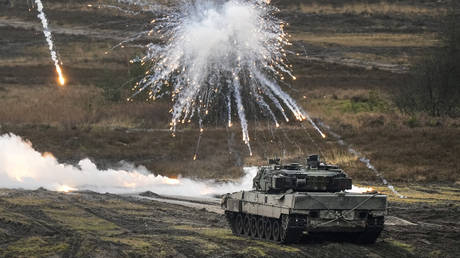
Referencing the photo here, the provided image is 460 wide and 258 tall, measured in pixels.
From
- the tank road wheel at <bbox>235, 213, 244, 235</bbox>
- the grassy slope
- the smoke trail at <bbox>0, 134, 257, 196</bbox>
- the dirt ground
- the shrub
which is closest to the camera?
the dirt ground

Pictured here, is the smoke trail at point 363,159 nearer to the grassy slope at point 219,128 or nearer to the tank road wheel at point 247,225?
the grassy slope at point 219,128

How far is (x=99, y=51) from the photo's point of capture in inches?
3807

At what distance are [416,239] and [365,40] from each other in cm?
7708

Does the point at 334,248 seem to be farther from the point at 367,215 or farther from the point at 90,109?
the point at 90,109

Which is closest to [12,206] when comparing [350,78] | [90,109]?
[90,109]

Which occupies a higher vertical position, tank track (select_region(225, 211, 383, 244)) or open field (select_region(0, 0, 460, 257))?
open field (select_region(0, 0, 460, 257))

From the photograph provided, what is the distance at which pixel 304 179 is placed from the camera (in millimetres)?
27000

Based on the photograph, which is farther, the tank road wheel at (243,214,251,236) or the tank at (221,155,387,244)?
the tank road wheel at (243,214,251,236)

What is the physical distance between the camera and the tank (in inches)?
1002

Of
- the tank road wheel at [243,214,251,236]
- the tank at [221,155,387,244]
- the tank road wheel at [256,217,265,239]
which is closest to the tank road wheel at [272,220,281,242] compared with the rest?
the tank at [221,155,387,244]

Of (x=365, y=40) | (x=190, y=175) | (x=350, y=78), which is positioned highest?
(x=365, y=40)

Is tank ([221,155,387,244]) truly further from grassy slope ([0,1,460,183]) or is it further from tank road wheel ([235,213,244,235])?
grassy slope ([0,1,460,183])

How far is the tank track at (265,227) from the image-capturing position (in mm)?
25516

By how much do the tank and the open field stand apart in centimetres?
65
